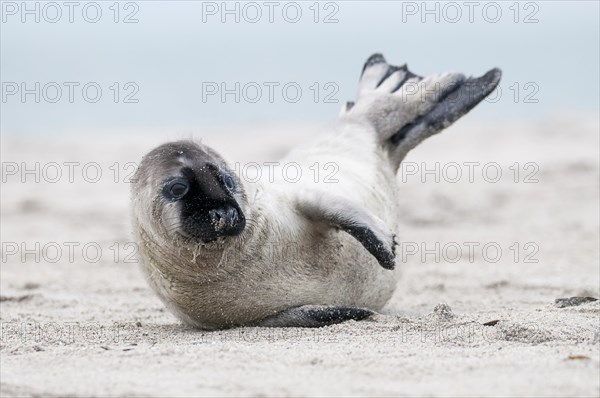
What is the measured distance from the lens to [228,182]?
4453 mm

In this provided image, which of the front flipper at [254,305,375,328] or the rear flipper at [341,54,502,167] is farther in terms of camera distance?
the rear flipper at [341,54,502,167]

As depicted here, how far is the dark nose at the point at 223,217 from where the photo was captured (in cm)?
418

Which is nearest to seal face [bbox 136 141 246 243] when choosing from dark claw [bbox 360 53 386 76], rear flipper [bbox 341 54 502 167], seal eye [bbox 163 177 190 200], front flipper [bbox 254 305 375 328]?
seal eye [bbox 163 177 190 200]

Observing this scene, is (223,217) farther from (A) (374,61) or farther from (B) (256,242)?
(A) (374,61)

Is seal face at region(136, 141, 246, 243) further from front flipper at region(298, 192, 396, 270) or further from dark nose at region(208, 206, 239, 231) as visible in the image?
front flipper at region(298, 192, 396, 270)

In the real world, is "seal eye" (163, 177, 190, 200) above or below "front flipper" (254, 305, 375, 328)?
above

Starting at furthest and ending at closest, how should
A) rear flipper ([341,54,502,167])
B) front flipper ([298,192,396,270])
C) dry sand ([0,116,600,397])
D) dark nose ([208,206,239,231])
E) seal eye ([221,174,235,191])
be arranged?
rear flipper ([341,54,502,167])
front flipper ([298,192,396,270])
seal eye ([221,174,235,191])
dark nose ([208,206,239,231])
dry sand ([0,116,600,397])

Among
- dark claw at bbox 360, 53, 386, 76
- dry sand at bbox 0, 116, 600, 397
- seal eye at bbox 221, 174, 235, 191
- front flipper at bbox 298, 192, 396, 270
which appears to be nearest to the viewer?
dry sand at bbox 0, 116, 600, 397

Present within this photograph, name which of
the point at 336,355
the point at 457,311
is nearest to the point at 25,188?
the point at 457,311

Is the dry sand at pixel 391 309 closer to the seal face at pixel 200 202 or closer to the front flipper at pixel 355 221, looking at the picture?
the front flipper at pixel 355 221

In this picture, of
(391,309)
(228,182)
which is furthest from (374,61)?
(228,182)

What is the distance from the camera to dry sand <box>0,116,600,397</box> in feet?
10.7

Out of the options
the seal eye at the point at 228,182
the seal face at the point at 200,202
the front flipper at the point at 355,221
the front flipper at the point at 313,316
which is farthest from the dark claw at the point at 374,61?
the seal face at the point at 200,202

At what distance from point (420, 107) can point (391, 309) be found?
1.60 meters
